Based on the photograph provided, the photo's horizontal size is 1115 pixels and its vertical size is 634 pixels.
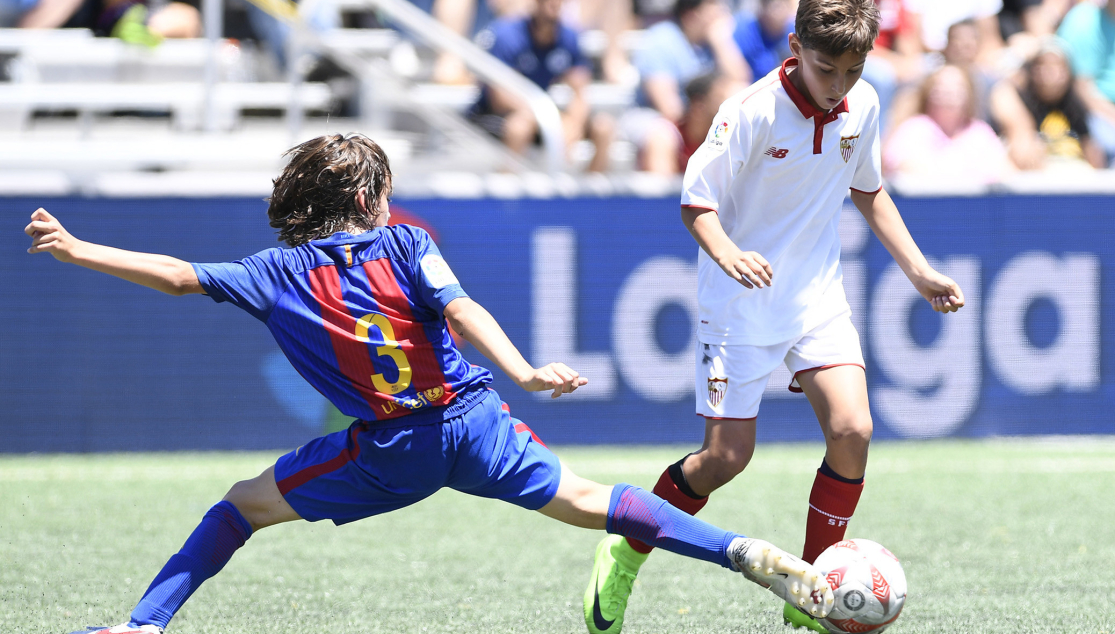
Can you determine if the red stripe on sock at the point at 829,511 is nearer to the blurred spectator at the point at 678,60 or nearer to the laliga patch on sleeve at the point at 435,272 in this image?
the laliga patch on sleeve at the point at 435,272

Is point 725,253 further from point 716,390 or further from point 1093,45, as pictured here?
point 1093,45

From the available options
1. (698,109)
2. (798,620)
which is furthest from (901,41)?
(798,620)

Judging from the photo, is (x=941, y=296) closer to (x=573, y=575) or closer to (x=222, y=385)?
(x=573, y=575)

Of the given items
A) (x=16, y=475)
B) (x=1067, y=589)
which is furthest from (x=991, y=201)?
(x=16, y=475)

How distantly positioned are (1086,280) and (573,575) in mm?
5059

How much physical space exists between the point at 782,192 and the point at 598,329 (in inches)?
167

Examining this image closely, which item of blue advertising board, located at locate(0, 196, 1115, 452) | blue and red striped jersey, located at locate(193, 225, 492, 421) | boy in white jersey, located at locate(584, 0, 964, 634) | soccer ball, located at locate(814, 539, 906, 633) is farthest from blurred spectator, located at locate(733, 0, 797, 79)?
blue and red striped jersey, located at locate(193, 225, 492, 421)

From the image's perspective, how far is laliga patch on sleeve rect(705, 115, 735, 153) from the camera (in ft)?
12.6

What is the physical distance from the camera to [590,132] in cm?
905

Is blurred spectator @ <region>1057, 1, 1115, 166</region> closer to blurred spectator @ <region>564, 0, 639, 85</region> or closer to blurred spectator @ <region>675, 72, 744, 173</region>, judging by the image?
blurred spectator @ <region>675, 72, 744, 173</region>

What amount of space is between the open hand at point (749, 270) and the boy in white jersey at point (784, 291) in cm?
25

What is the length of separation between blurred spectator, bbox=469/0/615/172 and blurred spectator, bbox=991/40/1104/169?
9.86ft

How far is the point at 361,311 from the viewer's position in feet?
10.7

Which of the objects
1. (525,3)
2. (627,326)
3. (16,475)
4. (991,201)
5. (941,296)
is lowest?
(16,475)
